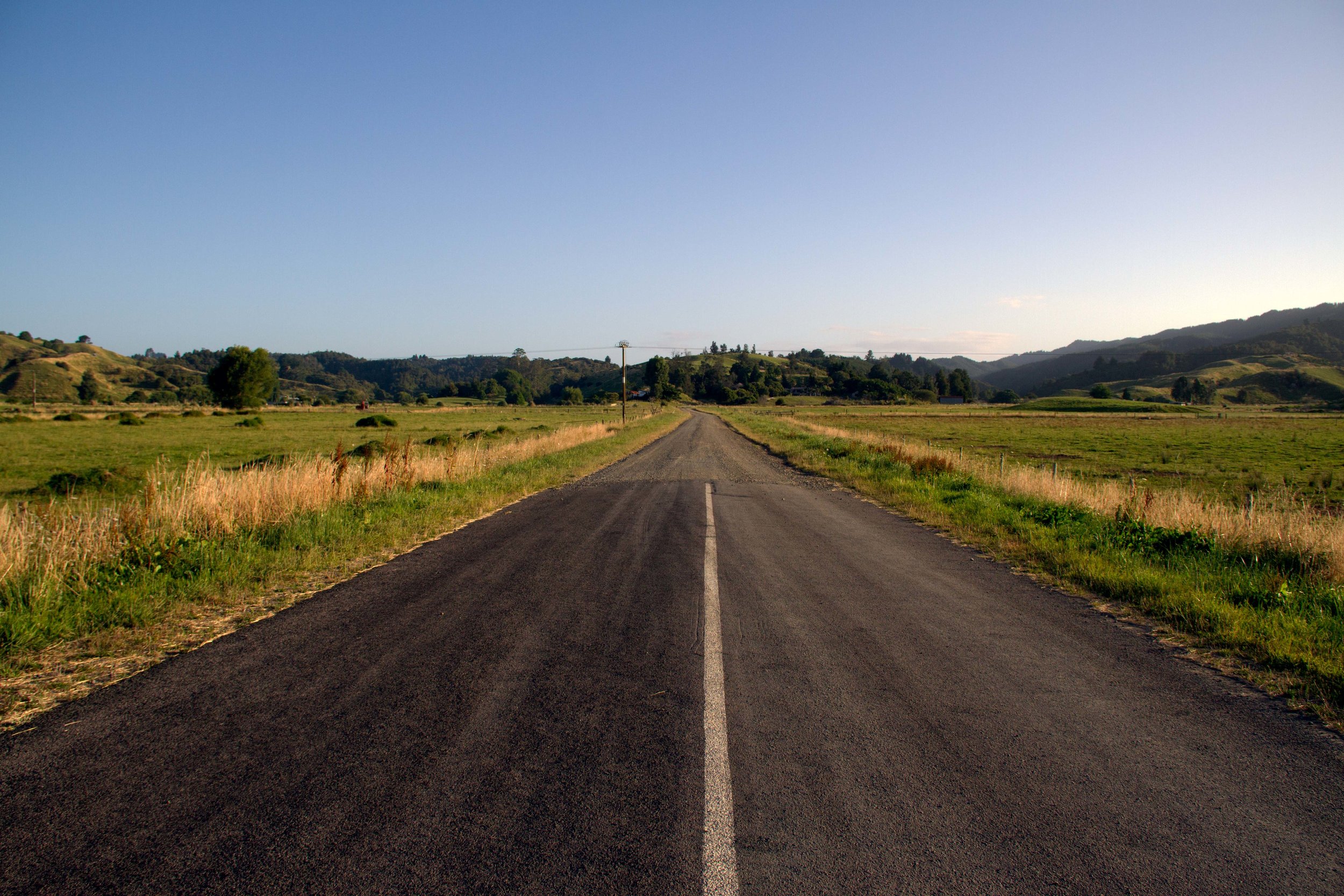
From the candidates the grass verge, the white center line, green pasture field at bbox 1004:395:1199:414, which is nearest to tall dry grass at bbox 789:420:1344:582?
the white center line

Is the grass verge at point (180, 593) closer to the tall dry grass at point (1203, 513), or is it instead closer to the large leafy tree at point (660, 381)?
the tall dry grass at point (1203, 513)

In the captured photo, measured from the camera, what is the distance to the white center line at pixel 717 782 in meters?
2.70

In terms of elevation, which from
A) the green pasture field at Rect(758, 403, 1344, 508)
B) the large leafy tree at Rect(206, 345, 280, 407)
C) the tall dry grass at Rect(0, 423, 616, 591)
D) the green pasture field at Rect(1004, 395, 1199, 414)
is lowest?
the green pasture field at Rect(758, 403, 1344, 508)

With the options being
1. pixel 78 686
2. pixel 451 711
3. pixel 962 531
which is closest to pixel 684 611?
pixel 451 711

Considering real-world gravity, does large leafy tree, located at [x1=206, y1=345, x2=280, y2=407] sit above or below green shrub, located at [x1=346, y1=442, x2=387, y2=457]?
above

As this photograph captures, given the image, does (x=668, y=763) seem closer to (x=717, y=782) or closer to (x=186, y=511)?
(x=717, y=782)

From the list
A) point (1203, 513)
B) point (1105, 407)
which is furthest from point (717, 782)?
point (1105, 407)

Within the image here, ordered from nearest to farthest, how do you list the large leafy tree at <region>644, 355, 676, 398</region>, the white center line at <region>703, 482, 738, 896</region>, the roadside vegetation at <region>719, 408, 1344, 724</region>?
the white center line at <region>703, 482, 738, 896</region> < the roadside vegetation at <region>719, 408, 1344, 724</region> < the large leafy tree at <region>644, 355, 676, 398</region>

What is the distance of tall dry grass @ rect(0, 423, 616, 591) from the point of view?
656cm

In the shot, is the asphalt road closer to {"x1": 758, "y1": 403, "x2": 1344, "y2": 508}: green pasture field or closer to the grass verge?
the grass verge

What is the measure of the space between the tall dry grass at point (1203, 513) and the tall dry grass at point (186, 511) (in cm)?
1434

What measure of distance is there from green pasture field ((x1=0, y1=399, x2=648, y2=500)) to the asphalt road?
6.26 m

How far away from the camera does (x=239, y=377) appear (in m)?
100

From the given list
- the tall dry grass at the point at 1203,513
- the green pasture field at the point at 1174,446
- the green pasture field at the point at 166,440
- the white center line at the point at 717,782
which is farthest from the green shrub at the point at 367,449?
the green pasture field at the point at 1174,446
